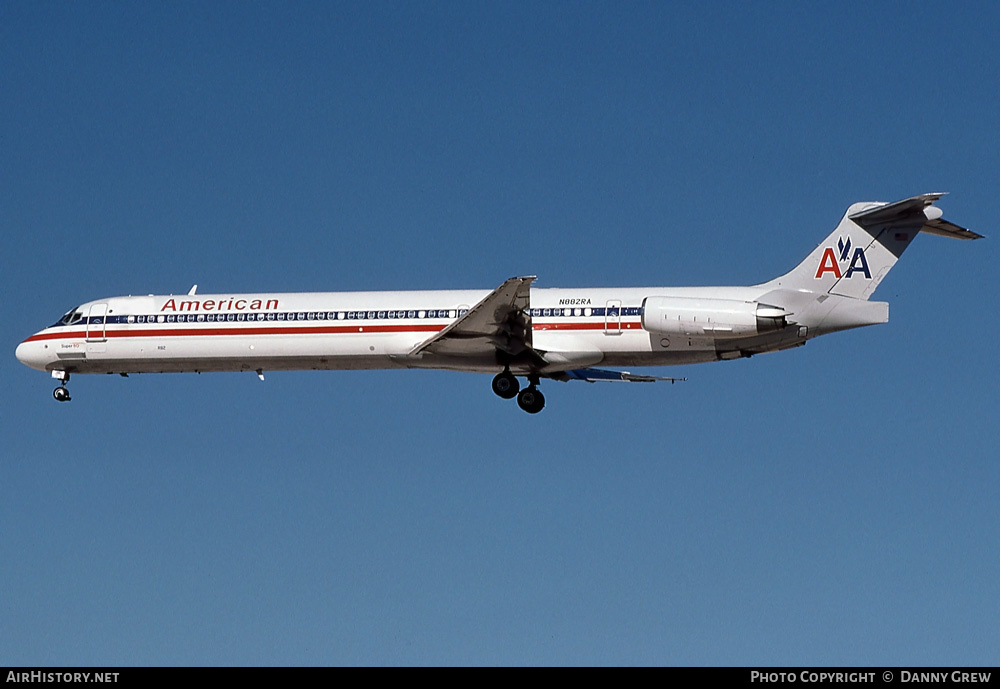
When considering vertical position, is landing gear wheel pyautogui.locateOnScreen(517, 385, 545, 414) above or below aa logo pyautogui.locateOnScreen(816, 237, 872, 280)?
below

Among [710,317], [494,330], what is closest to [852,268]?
[710,317]

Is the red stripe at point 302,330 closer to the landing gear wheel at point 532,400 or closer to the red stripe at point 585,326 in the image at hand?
the red stripe at point 585,326

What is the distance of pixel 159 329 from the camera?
32.4 m

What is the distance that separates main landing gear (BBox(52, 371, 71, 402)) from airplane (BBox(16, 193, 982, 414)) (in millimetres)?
50

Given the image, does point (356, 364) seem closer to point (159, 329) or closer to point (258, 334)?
point (258, 334)

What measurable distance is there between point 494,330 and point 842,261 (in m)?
7.91

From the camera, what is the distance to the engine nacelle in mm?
28188

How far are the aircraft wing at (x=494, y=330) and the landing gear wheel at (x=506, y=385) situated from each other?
A: 68cm

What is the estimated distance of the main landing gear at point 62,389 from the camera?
109ft

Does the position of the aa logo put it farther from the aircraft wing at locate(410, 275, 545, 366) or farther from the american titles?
the american titles

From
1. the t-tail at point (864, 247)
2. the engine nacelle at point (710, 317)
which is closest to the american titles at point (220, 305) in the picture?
the engine nacelle at point (710, 317)

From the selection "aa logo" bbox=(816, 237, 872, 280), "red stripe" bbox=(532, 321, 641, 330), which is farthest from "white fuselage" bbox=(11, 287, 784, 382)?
"aa logo" bbox=(816, 237, 872, 280)
